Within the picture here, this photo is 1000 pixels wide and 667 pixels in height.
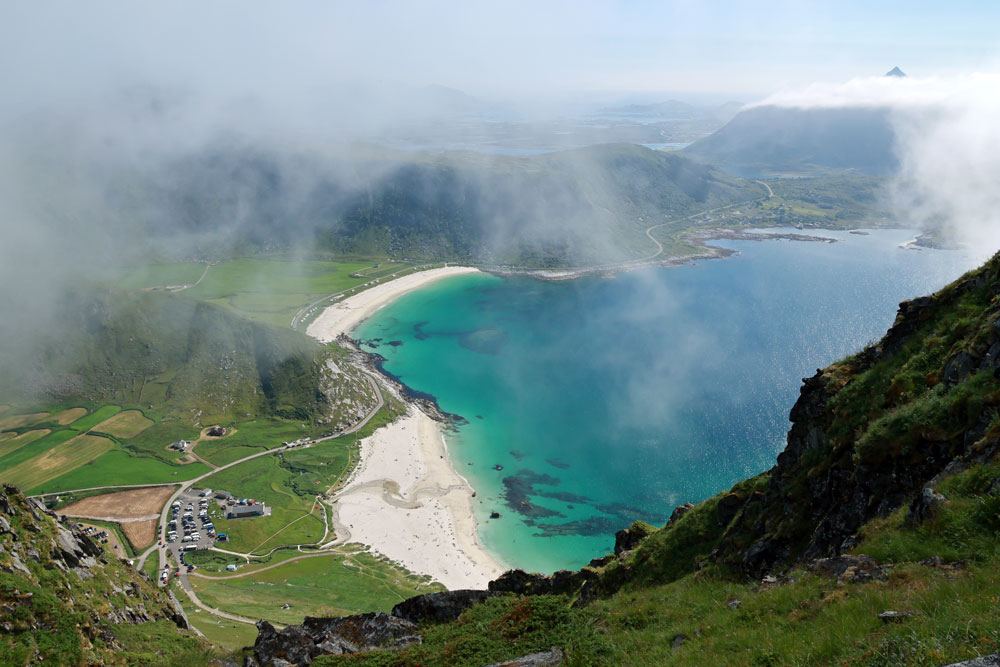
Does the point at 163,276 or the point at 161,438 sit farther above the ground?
the point at 163,276

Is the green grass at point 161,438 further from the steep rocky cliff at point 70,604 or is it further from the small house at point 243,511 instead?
the steep rocky cliff at point 70,604

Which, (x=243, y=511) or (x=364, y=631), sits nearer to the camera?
(x=364, y=631)

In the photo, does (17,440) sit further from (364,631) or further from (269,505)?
(364,631)

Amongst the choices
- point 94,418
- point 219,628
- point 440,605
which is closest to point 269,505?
point 219,628

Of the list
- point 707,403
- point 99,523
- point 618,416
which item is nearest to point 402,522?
point 99,523

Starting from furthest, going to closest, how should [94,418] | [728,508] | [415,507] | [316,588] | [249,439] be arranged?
[94,418]
[249,439]
[415,507]
[316,588]
[728,508]

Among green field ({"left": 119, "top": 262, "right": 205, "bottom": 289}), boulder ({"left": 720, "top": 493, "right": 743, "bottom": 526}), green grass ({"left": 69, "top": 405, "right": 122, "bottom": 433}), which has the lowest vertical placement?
green grass ({"left": 69, "top": 405, "right": 122, "bottom": 433})

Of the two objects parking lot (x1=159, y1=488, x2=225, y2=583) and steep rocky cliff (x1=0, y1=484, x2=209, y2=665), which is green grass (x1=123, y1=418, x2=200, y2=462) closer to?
parking lot (x1=159, y1=488, x2=225, y2=583)

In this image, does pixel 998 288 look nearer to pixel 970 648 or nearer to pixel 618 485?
pixel 970 648

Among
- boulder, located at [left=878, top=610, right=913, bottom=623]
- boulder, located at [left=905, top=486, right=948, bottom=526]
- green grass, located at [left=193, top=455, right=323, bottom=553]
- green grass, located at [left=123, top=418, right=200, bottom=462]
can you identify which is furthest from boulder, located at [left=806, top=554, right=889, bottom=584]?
green grass, located at [left=123, top=418, right=200, bottom=462]
